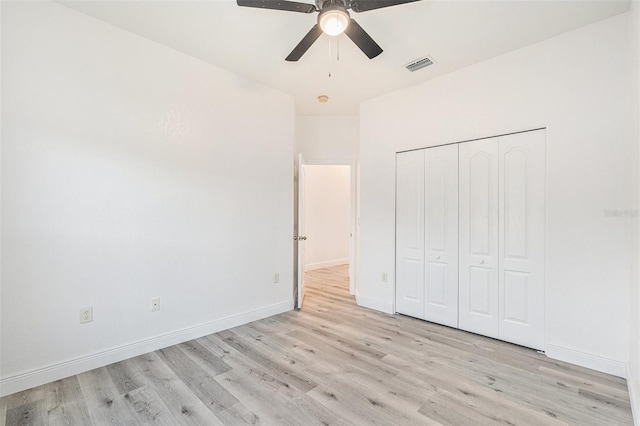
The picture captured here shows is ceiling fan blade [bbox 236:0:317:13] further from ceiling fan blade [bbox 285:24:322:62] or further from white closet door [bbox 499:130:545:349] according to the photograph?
white closet door [bbox 499:130:545:349]

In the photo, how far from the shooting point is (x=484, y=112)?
3.03 metres

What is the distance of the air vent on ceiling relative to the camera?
299cm

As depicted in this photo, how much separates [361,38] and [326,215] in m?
5.14

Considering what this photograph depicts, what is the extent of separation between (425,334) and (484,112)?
2.39m

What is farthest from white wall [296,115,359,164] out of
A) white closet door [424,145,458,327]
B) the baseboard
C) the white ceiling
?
the baseboard

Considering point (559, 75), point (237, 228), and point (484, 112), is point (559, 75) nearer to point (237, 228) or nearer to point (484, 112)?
A: point (484, 112)

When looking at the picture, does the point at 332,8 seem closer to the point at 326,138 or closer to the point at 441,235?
the point at 441,235

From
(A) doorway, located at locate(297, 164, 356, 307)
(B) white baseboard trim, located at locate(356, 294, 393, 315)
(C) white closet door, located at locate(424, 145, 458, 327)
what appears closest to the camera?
(C) white closet door, located at locate(424, 145, 458, 327)

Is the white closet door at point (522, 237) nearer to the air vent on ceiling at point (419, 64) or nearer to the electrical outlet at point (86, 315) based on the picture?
the air vent on ceiling at point (419, 64)

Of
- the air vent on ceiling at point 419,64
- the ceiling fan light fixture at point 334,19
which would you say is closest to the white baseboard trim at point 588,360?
the air vent on ceiling at point 419,64

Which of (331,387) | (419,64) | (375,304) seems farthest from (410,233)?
(331,387)

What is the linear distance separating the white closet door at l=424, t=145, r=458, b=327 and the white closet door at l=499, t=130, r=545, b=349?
461mm

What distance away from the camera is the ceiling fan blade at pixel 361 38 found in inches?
77.3

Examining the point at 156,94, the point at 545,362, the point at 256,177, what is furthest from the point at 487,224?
the point at 156,94
